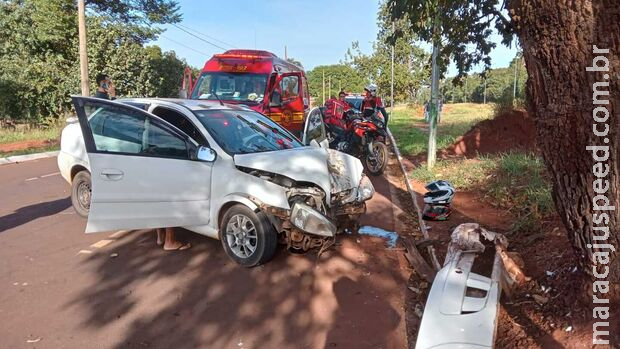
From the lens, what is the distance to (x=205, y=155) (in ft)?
15.9

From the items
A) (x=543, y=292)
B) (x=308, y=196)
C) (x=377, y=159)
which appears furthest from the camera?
(x=377, y=159)

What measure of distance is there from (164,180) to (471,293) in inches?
126

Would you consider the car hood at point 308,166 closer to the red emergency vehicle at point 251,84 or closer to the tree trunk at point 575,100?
the tree trunk at point 575,100

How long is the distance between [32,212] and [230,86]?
4933 mm

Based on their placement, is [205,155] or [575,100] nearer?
[575,100]

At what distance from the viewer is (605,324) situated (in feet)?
9.12

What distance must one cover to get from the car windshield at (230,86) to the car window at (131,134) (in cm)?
507

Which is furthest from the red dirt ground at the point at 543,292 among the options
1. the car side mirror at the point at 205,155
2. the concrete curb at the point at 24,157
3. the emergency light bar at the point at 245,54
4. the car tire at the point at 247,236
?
the concrete curb at the point at 24,157

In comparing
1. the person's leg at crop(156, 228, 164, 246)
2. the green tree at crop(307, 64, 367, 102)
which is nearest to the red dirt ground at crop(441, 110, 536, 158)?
the person's leg at crop(156, 228, 164, 246)

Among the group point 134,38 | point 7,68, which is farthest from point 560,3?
point 134,38

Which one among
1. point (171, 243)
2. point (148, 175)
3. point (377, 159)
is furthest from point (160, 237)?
point (377, 159)

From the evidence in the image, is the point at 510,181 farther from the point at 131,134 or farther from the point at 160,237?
the point at 131,134

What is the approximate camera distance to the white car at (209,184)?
15.3 feet

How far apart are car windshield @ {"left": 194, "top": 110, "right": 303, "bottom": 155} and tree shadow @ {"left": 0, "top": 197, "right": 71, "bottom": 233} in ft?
10.4
